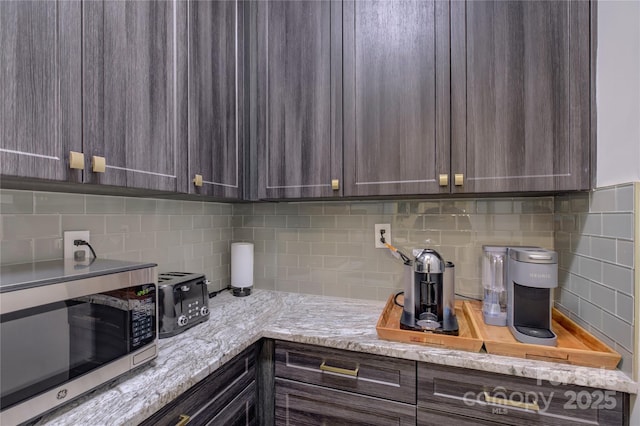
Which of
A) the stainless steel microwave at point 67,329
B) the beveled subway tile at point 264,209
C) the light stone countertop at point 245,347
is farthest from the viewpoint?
the beveled subway tile at point 264,209

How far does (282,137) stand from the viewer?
147 cm

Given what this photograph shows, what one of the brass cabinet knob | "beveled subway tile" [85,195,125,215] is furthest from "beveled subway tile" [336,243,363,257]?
the brass cabinet knob

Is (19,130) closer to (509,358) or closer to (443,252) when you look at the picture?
(509,358)

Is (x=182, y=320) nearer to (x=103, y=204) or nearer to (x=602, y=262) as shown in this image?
(x=103, y=204)

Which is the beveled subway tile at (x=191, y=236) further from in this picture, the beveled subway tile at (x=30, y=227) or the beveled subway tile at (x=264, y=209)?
the beveled subway tile at (x=30, y=227)

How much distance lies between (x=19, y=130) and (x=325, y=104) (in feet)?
3.40

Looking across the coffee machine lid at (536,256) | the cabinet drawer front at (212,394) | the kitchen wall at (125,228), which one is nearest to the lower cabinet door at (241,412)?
the cabinet drawer front at (212,394)

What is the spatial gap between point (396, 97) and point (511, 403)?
3.82ft

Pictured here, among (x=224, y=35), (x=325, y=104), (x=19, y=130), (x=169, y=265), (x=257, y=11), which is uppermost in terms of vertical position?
(x=257, y=11)

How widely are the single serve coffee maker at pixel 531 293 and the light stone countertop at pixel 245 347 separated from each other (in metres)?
0.12

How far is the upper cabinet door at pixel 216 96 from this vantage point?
1208 millimetres

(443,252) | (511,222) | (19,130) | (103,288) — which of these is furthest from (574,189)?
(19,130)

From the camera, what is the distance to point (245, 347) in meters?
1.13

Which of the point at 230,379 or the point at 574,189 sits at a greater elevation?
the point at 574,189
